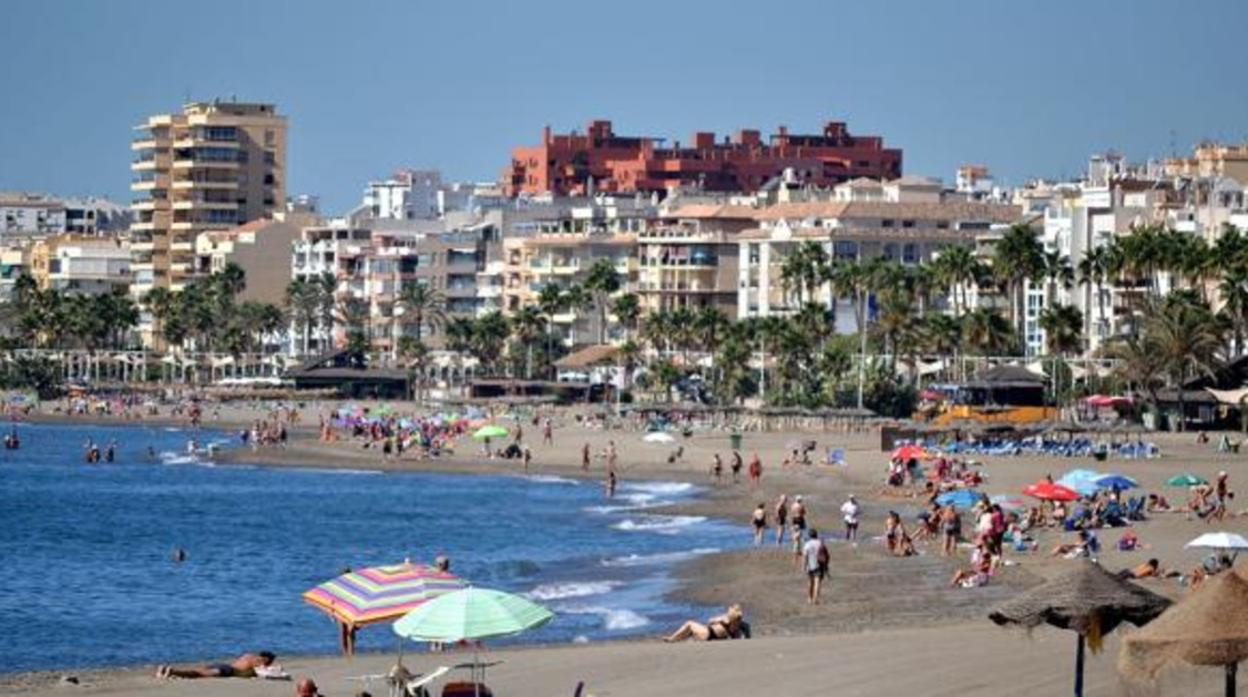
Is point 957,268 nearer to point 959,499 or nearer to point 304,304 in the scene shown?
point 304,304

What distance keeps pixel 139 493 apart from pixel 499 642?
43413 mm

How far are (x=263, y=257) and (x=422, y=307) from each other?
67.6ft

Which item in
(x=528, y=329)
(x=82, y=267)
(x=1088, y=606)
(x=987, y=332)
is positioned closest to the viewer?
(x=1088, y=606)

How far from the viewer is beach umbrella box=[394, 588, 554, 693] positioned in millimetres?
22859

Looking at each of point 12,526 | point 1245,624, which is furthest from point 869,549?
point 1245,624

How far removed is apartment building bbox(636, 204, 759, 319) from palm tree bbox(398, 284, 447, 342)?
43.6 feet

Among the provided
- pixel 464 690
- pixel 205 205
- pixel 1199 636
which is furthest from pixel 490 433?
pixel 205 205

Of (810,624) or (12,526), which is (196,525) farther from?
(810,624)

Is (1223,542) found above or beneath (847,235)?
beneath

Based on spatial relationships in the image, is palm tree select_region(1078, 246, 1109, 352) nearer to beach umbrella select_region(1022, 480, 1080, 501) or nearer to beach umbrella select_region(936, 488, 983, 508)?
beach umbrella select_region(936, 488, 983, 508)

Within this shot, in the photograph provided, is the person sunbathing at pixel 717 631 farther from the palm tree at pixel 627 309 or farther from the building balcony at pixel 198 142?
the building balcony at pixel 198 142

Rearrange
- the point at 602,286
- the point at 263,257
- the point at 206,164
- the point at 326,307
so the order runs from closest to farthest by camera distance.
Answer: the point at 602,286
the point at 326,307
the point at 263,257
the point at 206,164

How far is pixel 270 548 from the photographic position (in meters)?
55.9

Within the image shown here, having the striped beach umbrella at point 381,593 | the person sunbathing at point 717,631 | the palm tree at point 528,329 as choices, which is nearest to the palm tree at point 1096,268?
the palm tree at point 528,329
